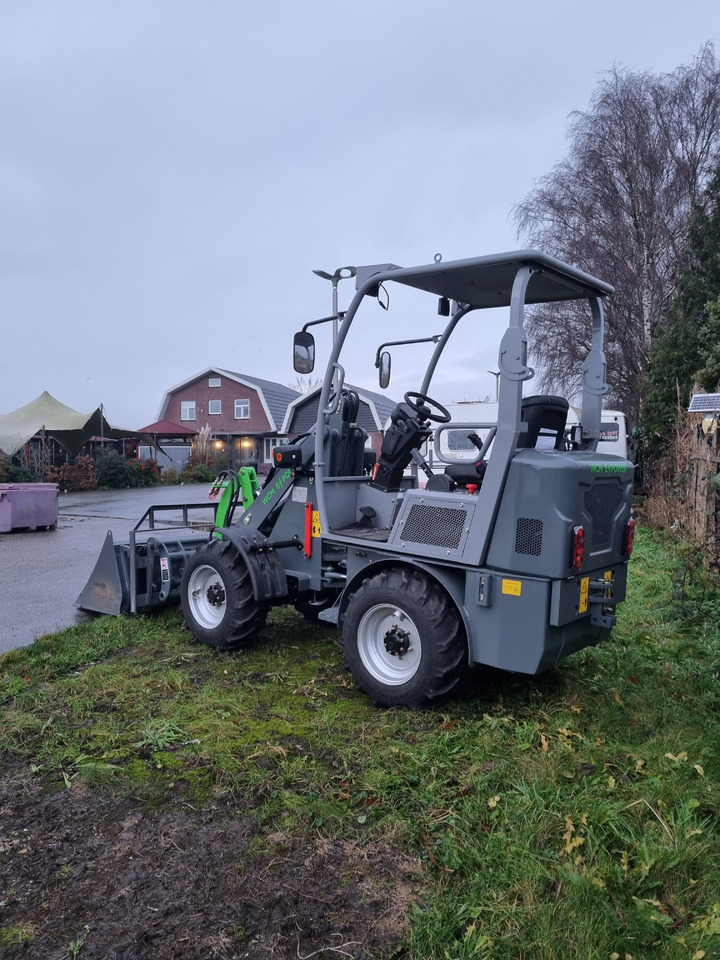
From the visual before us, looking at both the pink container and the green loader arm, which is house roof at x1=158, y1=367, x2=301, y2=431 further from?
the green loader arm

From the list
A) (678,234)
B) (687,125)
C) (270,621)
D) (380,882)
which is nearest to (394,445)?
(270,621)

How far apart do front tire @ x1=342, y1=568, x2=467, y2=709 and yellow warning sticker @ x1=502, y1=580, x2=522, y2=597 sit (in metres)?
0.38

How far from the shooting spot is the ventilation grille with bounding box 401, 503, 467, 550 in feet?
13.5

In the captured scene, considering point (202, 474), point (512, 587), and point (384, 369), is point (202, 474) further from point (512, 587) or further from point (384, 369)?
point (512, 587)

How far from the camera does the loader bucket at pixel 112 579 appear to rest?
6242 millimetres

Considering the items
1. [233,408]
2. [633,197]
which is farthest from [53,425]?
[633,197]

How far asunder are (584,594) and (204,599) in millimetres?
2989

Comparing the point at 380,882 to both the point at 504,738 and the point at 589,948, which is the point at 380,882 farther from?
the point at 504,738

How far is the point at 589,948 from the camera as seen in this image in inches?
92.4

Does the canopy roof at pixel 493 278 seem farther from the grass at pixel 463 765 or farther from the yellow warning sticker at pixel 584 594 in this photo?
the grass at pixel 463 765

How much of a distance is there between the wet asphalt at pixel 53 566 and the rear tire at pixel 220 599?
922mm

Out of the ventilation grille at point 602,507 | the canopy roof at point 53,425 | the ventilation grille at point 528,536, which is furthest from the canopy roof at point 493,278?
the canopy roof at point 53,425

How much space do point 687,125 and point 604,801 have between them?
23.6 metres

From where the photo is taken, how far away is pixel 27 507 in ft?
45.3
